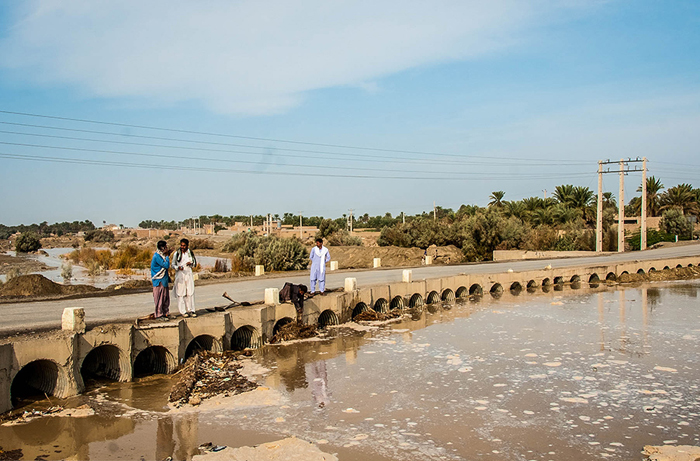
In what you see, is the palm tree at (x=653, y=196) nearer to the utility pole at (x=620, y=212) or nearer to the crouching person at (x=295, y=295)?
the utility pole at (x=620, y=212)

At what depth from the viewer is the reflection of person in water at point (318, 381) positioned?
10383 millimetres

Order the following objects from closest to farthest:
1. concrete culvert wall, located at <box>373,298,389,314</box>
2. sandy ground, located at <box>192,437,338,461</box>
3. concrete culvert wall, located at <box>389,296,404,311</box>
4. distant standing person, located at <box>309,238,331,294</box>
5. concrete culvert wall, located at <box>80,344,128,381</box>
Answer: sandy ground, located at <box>192,437,338,461</box> < concrete culvert wall, located at <box>80,344,128,381</box> < distant standing person, located at <box>309,238,331,294</box> < concrete culvert wall, located at <box>373,298,389,314</box> < concrete culvert wall, located at <box>389,296,404,311</box>

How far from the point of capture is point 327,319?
17.3 meters

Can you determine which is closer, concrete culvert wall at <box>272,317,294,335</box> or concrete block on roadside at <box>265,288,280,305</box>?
concrete block on roadside at <box>265,288,280,305</box>

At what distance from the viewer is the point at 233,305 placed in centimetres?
1480

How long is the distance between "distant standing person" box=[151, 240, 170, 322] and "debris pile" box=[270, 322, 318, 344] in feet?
11.0

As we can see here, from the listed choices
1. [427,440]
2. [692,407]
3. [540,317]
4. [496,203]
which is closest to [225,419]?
[427,440]

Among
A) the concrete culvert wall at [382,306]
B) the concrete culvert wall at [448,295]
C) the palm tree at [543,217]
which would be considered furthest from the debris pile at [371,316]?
the palm tree at [543,217]

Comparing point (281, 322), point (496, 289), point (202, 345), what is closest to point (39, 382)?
point (202, 345)

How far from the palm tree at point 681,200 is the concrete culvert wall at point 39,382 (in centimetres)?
7064

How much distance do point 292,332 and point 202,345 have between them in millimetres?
2655

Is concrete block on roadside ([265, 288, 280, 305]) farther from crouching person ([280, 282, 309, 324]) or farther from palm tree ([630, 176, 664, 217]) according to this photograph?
palm tree ([630, 176, 664, 217])

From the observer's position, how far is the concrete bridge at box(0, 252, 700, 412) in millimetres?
9805

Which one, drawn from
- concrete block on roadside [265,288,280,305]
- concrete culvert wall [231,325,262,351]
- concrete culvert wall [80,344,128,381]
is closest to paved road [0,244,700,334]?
concrete culvert wall [80,344,128,381]
